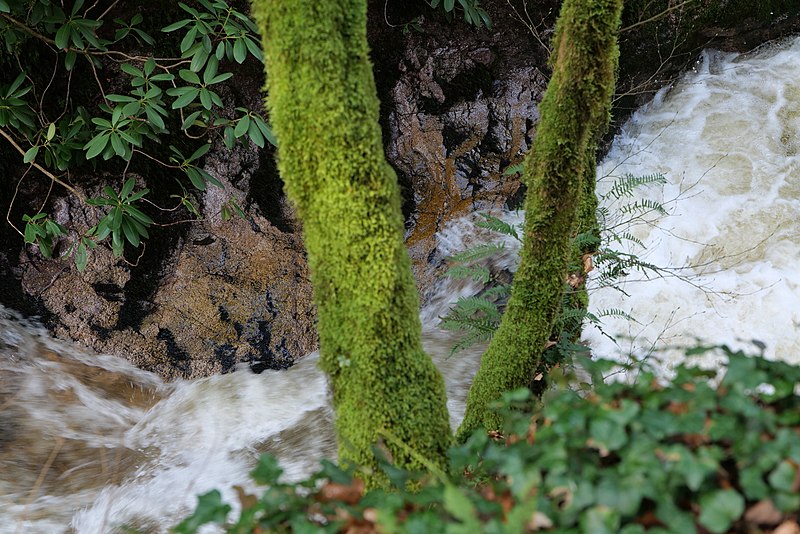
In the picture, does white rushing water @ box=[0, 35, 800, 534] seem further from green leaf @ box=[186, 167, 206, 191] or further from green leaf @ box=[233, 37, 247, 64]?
green leaf @ box=[233, 37, 247, 64]

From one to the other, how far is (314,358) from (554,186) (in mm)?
2862

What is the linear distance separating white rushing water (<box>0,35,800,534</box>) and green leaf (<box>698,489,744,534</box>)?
271 cm

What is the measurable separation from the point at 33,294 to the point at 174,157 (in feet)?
5.03

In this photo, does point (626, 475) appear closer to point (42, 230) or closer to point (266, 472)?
point (266, 472)

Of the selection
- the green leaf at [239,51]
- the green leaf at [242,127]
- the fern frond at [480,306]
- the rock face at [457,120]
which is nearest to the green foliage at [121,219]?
the green leaf at [242,127]

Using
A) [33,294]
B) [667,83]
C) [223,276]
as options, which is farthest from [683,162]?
[33,294]

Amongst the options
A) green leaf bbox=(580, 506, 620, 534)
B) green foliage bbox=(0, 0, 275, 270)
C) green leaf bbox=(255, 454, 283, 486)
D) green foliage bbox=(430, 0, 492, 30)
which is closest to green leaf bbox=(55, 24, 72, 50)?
green foliage bbox=(0, 0, 275, 270)

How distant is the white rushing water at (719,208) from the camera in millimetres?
4594

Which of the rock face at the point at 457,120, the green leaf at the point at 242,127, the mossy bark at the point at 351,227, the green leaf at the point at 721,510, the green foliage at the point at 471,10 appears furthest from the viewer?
the rock face at the point at 457,120

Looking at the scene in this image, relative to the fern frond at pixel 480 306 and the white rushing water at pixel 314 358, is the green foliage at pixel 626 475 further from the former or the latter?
the white rushing water at pixel 314 358

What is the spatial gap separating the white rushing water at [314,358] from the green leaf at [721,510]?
2.71 metres

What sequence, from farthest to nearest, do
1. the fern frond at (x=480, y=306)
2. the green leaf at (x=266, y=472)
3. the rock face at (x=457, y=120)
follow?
the rock face at (x=457, y=120) < the fern frond at (x=480, y=306) < the green leaf at (x=266, y=472)

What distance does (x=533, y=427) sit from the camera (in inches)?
68.6

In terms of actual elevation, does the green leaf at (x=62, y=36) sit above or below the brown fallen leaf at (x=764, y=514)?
above
